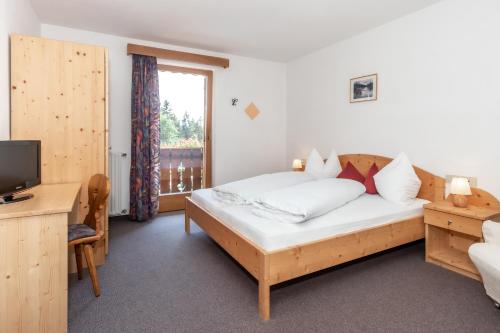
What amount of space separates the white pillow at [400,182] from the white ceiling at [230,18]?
172 centimetres

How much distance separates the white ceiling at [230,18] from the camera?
9.97 ft

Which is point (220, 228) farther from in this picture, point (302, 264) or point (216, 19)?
point (216, 19)

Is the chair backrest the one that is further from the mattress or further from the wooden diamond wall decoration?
the wooden diamond wall decoration

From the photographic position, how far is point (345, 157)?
410 centimetres

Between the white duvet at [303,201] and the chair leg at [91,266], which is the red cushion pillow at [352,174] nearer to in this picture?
the white duvet at [303,201]

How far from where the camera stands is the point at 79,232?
2.18 m

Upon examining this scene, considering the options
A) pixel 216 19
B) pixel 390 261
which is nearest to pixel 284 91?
pixel 216 19

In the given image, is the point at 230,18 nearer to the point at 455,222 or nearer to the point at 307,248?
the point at 307,248

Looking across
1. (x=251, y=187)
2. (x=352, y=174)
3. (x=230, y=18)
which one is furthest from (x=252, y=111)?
(x=251, y=187)

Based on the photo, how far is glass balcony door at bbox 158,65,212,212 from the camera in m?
4.49

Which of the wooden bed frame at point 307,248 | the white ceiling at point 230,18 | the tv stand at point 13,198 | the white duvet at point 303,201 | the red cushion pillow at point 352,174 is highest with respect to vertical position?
the white ceiling at point 230,18

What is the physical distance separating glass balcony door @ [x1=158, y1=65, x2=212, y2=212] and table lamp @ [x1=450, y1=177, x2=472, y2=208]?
3424mm

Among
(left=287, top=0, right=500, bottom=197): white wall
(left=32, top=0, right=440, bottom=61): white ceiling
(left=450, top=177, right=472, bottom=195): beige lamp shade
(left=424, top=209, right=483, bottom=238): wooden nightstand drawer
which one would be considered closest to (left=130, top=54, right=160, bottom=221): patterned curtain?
(left=32, top=0, right=440, bottom=61): white ceiling

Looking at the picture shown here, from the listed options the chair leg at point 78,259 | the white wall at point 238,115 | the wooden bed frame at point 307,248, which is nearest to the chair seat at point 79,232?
the chair leg at point 78,259
